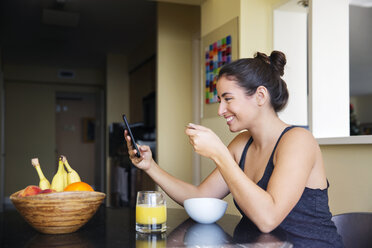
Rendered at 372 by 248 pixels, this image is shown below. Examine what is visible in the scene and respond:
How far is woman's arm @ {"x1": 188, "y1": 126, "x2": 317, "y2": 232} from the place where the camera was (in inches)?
43.6

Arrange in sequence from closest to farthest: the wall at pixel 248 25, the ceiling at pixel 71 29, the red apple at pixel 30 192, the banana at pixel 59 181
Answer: the red apple at pixel 30 192
the banana at pixel 59 181
the wall at pixel 248 25
the ceiling at pixel 71 29

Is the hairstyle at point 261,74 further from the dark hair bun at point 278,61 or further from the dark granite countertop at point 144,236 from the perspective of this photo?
the dark granite countertop at point 144,236

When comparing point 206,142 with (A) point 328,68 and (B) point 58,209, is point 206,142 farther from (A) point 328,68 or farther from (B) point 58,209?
(A) point 328,68

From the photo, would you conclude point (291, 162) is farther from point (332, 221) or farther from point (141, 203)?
point (141, 203)

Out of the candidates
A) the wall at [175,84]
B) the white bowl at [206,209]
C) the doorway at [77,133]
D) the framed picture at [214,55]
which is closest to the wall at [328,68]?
the framed picture at [214,55]

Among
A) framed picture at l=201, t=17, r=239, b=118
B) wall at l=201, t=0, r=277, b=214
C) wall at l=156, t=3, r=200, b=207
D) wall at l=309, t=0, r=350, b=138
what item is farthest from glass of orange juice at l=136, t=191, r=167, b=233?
wall at l=156, t=3, r=200, b=207

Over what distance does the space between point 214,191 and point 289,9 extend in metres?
1.72

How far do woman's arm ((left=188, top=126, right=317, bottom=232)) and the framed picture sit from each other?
5.41ft

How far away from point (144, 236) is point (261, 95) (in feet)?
2.11

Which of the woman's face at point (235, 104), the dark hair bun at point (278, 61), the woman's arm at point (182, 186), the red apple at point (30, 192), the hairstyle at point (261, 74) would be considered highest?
the dark hair bun at point (278, 61)

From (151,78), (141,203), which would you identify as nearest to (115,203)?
(151,78)

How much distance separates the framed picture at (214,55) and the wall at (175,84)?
993 mm

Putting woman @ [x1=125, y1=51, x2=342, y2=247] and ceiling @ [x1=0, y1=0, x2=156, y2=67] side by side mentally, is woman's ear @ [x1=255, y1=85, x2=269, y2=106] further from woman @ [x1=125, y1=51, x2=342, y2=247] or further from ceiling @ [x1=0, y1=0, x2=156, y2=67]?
ceiling @ [x1=0, y1=0, x2=156, y2=67]

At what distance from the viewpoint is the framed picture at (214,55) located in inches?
111
